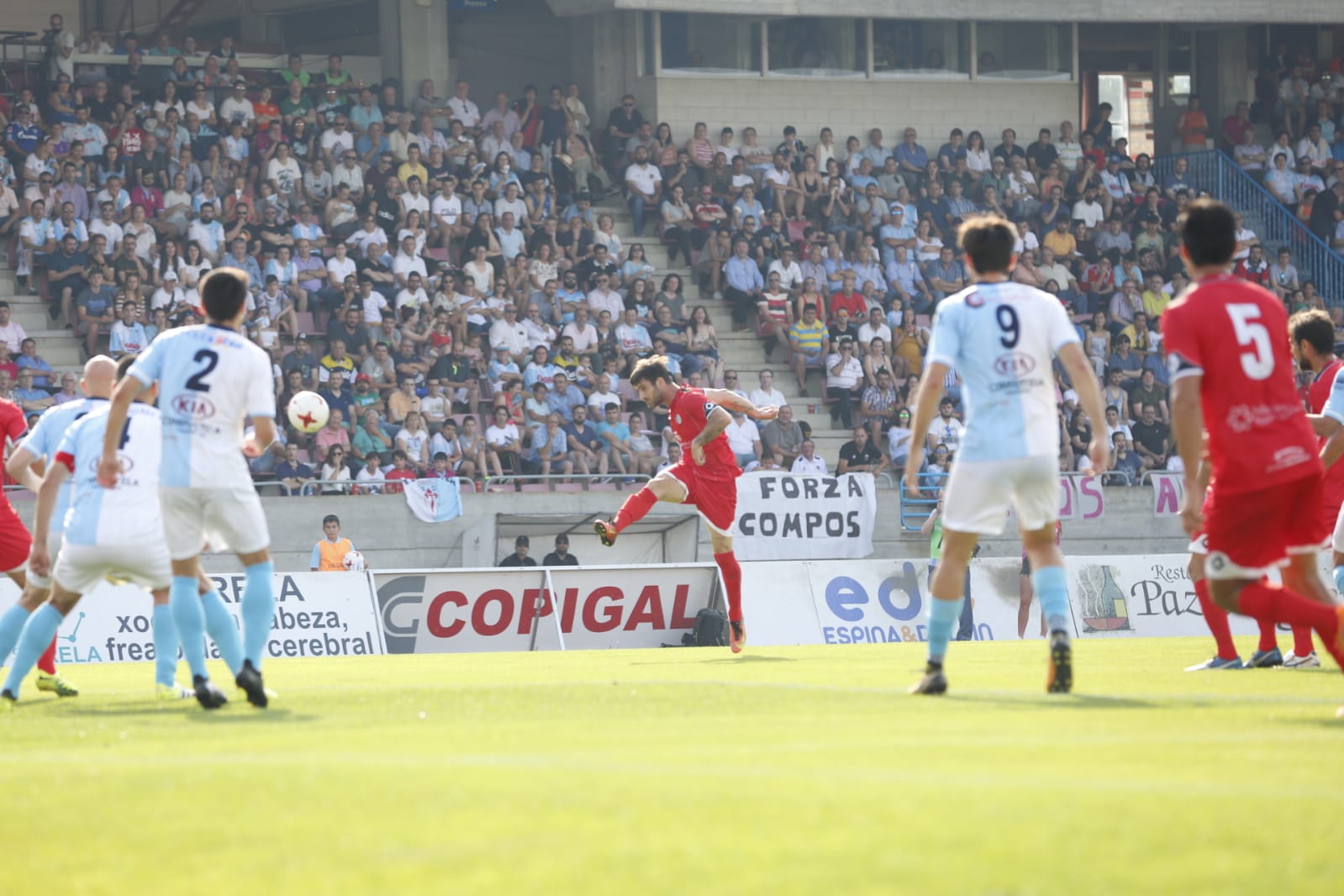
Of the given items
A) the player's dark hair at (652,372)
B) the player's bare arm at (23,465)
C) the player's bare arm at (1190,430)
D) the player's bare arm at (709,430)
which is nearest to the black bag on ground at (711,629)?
the player's bare arm at (709,430)

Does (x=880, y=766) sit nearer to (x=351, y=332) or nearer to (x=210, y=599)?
(x=210, y=599)

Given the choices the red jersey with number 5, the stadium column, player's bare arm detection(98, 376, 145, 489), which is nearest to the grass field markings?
player's bare arm detection(98, 376, 145, 489)

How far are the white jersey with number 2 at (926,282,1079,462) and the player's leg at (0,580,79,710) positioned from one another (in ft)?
16.9

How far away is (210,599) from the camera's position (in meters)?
9.84

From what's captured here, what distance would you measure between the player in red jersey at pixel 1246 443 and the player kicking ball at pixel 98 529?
557cm

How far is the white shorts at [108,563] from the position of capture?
10.2m

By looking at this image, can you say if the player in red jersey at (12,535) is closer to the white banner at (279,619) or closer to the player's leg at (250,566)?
the player's leg at (250,566)

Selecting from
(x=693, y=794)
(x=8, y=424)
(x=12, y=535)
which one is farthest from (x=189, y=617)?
(x=693, y=794)

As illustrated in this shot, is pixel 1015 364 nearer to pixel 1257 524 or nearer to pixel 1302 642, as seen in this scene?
pixel 1257 524

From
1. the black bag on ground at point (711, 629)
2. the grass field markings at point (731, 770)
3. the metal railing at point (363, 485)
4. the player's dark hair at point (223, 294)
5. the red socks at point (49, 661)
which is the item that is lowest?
the black bag on ground at point (711, 629)

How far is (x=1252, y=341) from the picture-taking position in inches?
311

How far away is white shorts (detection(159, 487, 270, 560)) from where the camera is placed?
9234 mm

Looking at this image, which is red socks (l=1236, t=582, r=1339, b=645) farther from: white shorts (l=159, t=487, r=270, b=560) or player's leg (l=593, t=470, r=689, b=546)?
Answer: player's leg (l=593, t=470, r=689, b=546)

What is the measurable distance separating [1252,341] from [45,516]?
261 inches
